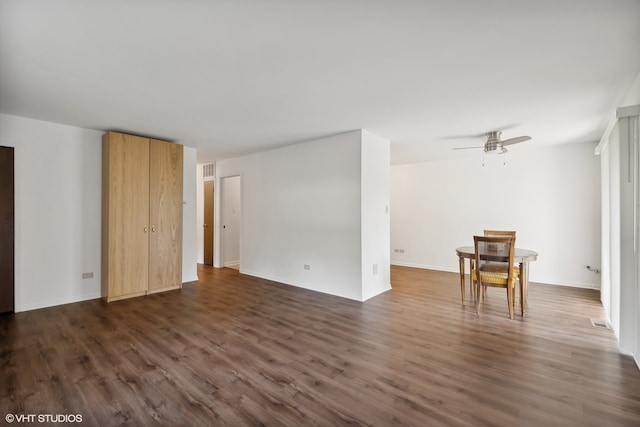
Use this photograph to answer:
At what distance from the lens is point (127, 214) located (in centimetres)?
423

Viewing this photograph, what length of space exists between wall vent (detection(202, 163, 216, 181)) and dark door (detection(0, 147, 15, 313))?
11.3ft

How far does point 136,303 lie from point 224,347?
2121mm

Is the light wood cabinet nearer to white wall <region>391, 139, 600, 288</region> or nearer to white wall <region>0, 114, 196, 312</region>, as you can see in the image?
white wall <region>0, 114, 196, 312</region>

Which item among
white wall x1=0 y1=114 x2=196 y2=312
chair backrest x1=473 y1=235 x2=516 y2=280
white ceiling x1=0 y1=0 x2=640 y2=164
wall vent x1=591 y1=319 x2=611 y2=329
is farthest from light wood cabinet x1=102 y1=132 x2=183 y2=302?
wall vent x1=591 y1=319 x2=611 y2=329

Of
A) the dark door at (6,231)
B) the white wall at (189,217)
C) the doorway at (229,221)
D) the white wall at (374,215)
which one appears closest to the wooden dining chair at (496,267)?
the white wall at (374,215)

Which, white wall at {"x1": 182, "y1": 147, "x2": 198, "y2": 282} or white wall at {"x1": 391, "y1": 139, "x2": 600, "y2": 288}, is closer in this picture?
white wall at {"x1": 391, "y1": 139, "x2": 600, "y2": 288}

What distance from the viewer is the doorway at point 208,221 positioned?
6913 mm

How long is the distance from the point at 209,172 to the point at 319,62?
5.38m

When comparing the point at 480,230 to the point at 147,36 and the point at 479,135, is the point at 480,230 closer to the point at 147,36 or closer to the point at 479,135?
the point at 479,135

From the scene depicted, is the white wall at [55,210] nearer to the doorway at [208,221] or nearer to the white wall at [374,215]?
the doorway at [208,221]

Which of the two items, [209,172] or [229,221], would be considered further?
[209,172]

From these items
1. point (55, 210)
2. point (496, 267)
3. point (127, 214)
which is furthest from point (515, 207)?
point (55, 210)

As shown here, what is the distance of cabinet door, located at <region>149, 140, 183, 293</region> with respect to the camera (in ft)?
14.8

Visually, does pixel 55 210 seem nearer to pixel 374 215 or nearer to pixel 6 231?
pixel 6 231
